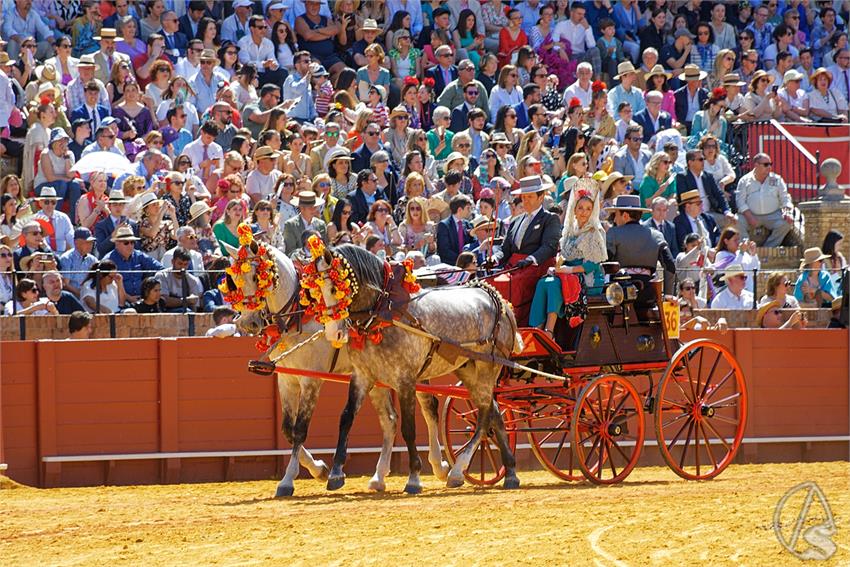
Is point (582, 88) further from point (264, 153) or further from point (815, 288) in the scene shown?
point (264, 153)

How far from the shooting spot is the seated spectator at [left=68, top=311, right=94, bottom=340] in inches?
571

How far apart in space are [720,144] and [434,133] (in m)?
4.02

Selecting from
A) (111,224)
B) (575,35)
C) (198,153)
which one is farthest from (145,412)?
(575,35)

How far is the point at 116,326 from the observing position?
14875 mm

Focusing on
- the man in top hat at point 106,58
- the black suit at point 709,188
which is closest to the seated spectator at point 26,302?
the man in top hat at point 106,58

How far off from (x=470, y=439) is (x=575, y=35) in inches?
394

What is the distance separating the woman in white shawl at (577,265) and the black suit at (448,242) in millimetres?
2869

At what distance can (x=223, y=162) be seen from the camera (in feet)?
55.3

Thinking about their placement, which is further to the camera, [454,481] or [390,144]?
[390,144]

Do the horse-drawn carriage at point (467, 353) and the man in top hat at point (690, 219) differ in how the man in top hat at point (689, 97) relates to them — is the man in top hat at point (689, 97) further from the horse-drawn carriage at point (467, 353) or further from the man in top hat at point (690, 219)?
the horse-drawn carriage at point (467, 353)

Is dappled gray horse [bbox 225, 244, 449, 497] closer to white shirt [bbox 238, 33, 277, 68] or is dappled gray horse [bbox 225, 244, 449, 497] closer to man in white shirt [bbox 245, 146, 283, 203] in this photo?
man in white shirt [bbox 245, 146, 283, 203]

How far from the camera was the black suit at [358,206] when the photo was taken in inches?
656

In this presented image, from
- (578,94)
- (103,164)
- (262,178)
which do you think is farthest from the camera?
(578,94)

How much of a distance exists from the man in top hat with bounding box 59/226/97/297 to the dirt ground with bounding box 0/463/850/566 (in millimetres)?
2738
